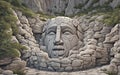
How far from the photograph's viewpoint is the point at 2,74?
1093 centimetres

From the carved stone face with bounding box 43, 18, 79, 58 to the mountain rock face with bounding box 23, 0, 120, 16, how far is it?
3.69 m

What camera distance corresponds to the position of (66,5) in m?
22.1

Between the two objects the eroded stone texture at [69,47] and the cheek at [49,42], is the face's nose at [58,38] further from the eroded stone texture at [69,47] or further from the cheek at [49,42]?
the cheek at [49,42]

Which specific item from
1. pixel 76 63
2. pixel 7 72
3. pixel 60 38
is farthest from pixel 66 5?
pixel 7 72

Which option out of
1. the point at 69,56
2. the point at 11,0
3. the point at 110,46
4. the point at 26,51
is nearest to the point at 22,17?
the point at 11,0

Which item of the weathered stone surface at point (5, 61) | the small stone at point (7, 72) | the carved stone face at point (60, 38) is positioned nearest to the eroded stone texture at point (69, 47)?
the carved stone face at point (60, 38)

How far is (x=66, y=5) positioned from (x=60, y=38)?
28.7 feet

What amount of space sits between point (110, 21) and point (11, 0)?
521 cm

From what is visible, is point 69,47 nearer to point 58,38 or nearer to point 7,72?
point 58,38

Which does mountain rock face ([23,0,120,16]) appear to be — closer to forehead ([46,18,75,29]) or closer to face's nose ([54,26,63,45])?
forehead ([46,18,75,29])

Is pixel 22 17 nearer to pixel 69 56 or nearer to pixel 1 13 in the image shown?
pixel 1 13

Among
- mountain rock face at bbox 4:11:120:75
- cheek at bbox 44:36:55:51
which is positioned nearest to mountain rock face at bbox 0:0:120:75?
mountain rock face at bbox 4:11:120:75

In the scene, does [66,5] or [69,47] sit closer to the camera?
[69,47]

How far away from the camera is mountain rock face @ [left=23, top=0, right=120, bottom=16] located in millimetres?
17691
